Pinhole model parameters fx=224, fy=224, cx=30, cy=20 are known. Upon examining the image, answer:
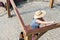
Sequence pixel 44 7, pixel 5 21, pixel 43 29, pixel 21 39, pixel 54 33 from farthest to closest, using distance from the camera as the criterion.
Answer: pixel 44 7
pixel 5 21
pixel 54 33
pixel 21 39
pixel 43 29

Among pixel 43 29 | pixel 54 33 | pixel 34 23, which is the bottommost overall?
pixel 54 33

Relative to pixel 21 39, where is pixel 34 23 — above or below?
above

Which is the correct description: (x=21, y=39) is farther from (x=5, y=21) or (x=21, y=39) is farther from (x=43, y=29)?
(x=43, y=29)

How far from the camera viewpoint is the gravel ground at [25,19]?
506 centimetres

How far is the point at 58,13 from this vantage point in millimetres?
5668

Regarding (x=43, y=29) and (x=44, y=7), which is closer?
(x=43, y=29)

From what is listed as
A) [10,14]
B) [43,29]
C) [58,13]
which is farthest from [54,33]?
[43,29]

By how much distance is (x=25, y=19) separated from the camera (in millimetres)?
5477

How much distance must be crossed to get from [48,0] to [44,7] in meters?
0.33

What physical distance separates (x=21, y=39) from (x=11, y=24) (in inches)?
30.4

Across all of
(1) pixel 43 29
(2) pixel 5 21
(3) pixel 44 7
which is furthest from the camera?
(3) pixel 44 7

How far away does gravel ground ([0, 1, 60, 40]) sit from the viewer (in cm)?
506

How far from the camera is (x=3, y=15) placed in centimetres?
566

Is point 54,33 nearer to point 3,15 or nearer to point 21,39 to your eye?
point 21,39
